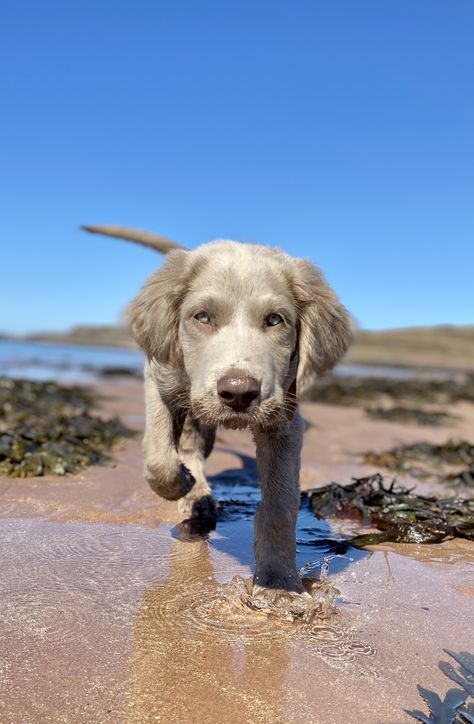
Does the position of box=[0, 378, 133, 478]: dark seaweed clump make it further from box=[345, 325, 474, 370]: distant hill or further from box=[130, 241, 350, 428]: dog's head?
Result: box=[345, 325, 474, 370]: distant hill

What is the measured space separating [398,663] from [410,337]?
7366 cm

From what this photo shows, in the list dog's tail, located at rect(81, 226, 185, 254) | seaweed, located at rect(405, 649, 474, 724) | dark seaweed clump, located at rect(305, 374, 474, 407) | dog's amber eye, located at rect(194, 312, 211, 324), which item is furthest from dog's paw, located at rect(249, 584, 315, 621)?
dark seaweed clump, located at rect(305, 374, 474, 407)

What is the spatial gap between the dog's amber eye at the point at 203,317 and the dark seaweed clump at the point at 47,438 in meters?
2.74

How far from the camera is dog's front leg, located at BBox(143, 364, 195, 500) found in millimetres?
→ 3662

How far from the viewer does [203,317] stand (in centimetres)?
303

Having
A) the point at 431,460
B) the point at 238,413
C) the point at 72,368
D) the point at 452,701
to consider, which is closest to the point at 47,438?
the point at 238,413

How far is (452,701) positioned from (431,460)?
5901 millimetres

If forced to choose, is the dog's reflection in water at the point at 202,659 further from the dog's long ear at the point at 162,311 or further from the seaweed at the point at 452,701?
the dog's long ear at the point at 162,311

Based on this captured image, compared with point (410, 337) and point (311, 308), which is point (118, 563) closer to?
point (311, 308)

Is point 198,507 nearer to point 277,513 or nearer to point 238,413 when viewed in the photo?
point 277,513

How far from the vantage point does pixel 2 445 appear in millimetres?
5484

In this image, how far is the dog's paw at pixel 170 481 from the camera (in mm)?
3672

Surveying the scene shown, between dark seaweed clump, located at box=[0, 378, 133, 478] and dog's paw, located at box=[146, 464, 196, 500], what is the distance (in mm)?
1759

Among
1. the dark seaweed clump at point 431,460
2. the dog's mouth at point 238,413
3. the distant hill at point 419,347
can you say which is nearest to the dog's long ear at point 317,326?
the dog's mouth at point 238,413
